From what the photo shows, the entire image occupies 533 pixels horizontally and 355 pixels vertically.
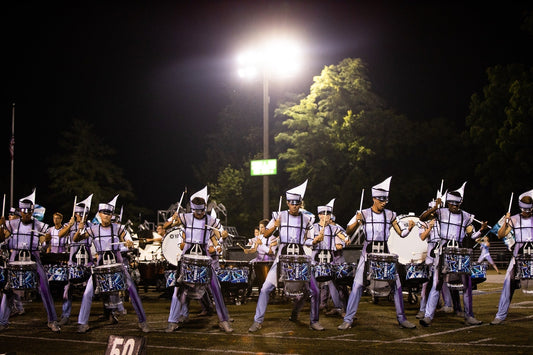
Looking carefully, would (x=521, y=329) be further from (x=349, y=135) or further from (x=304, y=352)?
(x=349, y=135)

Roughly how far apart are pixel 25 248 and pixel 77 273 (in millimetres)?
1357

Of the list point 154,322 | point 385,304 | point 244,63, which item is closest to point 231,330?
point 154,322

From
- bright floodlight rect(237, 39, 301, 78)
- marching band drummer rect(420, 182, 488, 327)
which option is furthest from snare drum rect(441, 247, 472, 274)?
bright floodlight rect(237, 39, 301, 78)

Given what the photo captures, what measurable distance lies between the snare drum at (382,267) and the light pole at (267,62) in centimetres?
1155

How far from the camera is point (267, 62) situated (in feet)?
78.6

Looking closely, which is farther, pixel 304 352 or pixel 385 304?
pixel 385 304

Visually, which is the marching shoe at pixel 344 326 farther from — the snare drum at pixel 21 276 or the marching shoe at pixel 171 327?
the snare drum at pixel 21 276

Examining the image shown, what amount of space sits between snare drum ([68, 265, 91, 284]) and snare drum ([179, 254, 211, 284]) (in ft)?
9.00

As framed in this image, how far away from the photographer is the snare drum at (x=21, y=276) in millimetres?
12211

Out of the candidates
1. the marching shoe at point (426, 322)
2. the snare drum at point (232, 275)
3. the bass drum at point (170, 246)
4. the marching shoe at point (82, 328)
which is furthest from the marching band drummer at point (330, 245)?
the bass drum at point (170, 246)

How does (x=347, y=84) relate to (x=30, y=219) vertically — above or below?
above

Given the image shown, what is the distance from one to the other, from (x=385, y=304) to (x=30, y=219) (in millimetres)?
8579

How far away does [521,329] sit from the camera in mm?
11742

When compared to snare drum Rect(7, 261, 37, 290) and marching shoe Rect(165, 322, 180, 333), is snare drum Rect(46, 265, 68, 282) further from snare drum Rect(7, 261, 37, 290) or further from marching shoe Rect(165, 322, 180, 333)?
marching shoe Rect(165, 322, 180, 333)
